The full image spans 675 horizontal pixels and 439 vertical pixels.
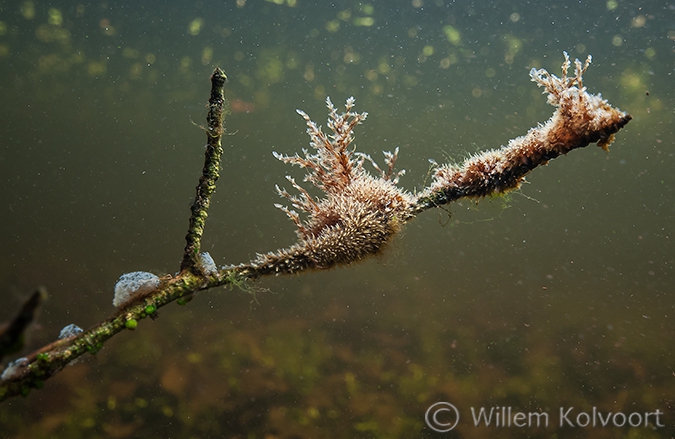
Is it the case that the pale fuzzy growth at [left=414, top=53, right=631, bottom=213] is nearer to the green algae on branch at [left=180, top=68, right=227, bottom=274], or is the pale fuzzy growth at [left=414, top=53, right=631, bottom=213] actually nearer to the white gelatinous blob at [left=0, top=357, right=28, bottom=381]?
the green algae on branch at [left=180, top=68, right=227, bottom=274]

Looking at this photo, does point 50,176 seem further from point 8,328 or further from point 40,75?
point 8,328

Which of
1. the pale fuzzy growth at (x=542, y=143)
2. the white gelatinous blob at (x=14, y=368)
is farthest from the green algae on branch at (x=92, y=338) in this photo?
the pale fuzzy growth at (x=542, y=143)

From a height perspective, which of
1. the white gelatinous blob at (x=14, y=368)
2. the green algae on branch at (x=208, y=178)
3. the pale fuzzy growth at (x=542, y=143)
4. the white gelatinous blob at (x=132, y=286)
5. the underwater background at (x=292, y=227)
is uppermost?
the underwater background at (x=292, y=227)

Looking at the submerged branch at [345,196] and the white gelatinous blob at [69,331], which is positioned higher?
the submerged branch at [345,196]

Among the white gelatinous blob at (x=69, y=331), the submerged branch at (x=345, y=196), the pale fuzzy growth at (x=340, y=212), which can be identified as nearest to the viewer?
the white gelatinous blob at (x=69, y=331)

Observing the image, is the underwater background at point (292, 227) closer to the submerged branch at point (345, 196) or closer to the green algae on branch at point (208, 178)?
the submerged branch at point (345, 196)

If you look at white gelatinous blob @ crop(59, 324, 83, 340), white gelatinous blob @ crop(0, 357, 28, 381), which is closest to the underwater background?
white gelatinous blob @ crop(59, 324, 83, 340)

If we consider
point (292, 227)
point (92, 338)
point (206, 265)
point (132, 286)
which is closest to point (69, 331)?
point (92, 338)

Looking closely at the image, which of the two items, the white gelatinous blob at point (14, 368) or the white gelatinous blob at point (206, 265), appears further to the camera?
the white gelatinous blob at point (206, 265)
